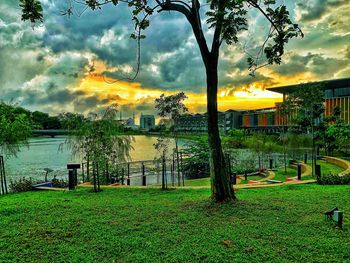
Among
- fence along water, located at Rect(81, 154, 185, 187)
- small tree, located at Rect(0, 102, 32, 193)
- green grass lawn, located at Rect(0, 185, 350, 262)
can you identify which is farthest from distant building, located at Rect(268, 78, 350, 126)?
green grass lawn, located at Rect(0, 185, 350, 262)

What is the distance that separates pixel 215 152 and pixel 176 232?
2.16 meters

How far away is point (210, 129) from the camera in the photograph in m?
6.32

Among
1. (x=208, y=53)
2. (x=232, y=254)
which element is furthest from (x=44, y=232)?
(x=208, y=53)

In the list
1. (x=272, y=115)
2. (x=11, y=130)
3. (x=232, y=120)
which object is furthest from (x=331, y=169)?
(x=232, y=120)

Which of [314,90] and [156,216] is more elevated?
[314,90]

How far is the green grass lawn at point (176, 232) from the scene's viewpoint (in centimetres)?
376

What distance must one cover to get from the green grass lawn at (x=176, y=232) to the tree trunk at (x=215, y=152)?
293 mm

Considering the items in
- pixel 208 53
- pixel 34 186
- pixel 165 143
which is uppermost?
pixel 208 53

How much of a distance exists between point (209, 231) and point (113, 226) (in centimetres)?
152

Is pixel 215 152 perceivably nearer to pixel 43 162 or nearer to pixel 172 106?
pixel 172 106

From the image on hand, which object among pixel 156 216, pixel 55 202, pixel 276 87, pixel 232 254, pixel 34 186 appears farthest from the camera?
pixel 276 87

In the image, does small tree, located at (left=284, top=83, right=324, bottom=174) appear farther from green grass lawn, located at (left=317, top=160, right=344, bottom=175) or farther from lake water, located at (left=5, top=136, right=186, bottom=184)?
lake water, located at (left=5, top=136, right=186, bottom=184)

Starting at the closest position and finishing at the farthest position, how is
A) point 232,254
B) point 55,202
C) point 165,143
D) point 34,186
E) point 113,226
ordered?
1. point 232,254
2. point 113,226
3. point 55,202
4. point 34,186
5. point 165,143

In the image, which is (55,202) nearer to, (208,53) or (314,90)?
(208,53)
